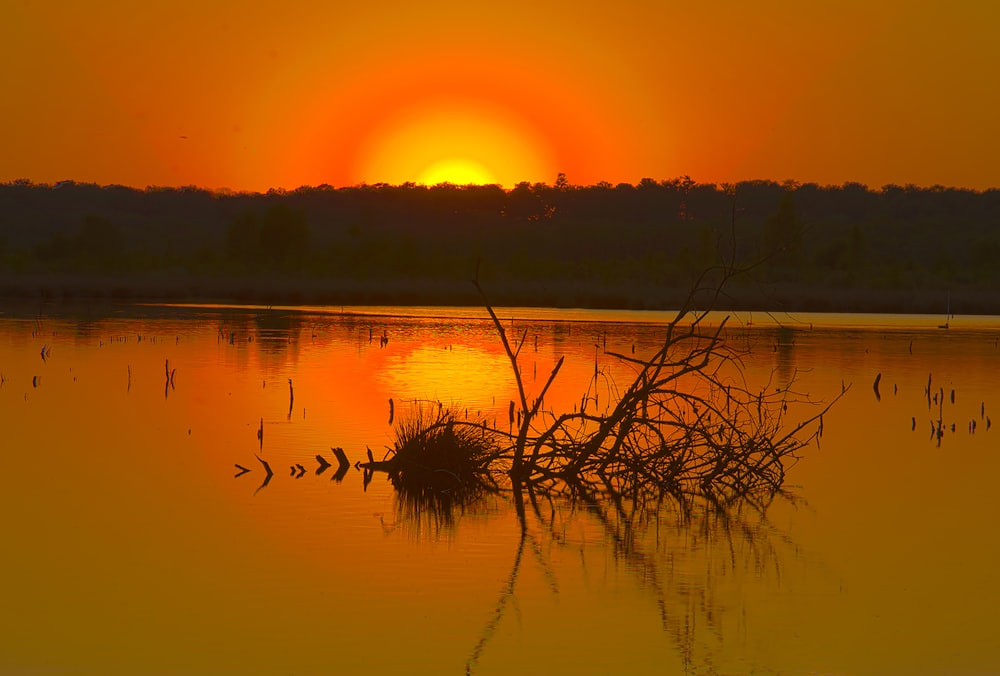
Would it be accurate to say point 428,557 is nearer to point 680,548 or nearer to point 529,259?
point 680,548

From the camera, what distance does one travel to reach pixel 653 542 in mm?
14766

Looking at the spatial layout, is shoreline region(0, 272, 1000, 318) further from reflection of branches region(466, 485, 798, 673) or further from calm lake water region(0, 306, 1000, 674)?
reflection of branches region(466, 485, 798, 673)

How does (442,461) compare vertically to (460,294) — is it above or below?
below

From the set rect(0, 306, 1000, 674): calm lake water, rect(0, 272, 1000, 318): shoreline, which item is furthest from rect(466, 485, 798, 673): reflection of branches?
rect(0, 272, 1000, 318): shoreline

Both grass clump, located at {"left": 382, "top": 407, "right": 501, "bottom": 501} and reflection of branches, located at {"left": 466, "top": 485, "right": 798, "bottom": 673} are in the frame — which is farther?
grass clump, located at {"left": 382, "top": 407, "right": 501, "bottom": 501}

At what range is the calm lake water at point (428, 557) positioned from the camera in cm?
1058

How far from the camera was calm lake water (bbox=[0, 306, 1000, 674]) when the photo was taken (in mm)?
10578

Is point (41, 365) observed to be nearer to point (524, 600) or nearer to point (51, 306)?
point (524, 600)

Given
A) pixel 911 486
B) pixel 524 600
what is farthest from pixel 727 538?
pixel 911 486

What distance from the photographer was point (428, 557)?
44.9ft

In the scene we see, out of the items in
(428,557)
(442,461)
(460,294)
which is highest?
(460,294)

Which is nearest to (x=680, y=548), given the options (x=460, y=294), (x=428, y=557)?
(x=428, y=557)

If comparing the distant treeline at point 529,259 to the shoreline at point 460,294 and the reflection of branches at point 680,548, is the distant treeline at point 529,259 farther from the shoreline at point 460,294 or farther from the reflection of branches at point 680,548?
the reflection of branches at point 680,548

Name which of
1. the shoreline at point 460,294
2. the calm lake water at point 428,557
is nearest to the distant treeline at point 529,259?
the shoreline at point 460,294
